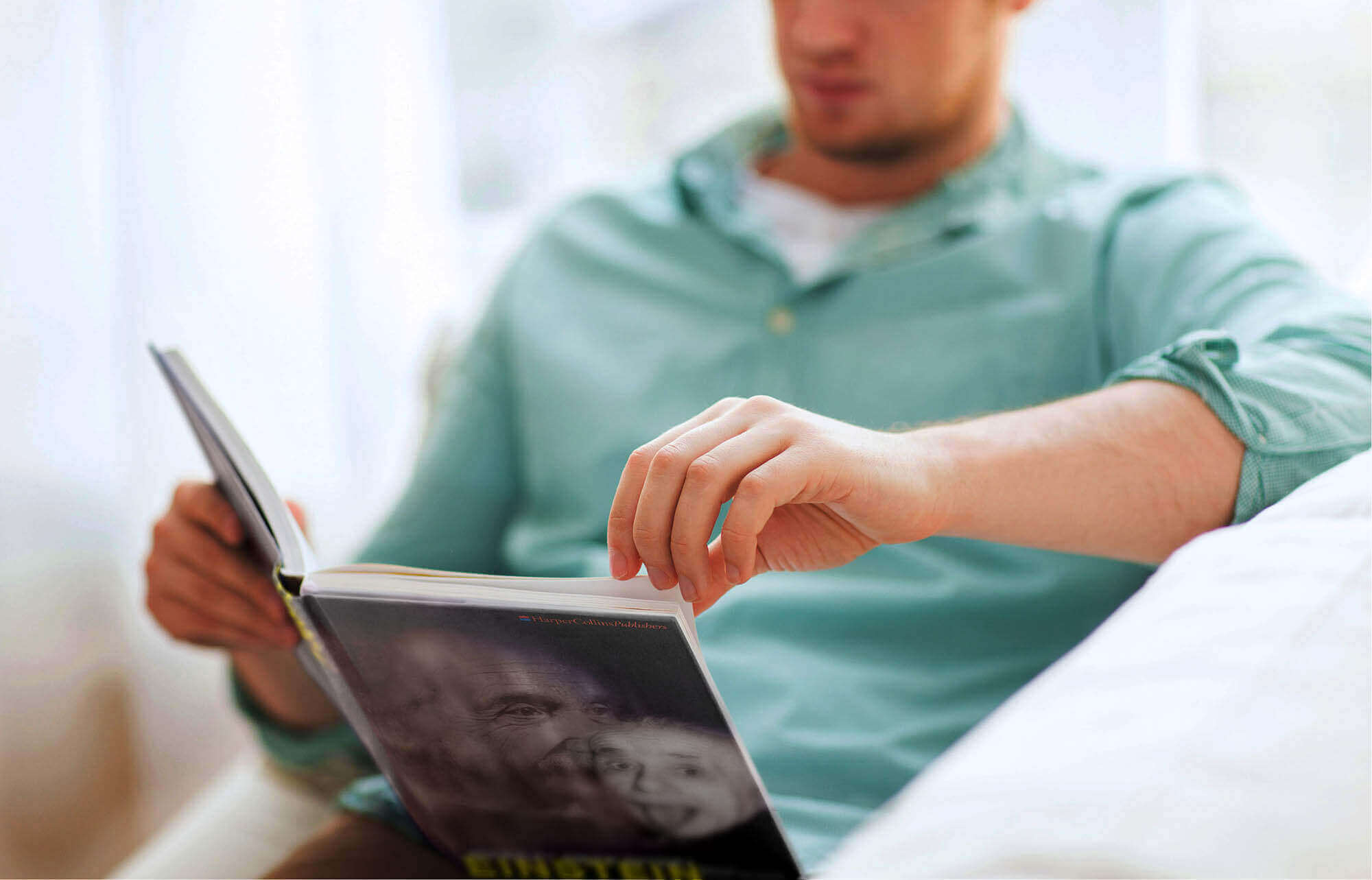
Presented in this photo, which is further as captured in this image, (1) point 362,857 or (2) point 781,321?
(2) point 781,321

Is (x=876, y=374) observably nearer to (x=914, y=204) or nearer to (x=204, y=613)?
(x=914, y=204)

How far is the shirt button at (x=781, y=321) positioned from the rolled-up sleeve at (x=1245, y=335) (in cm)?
25

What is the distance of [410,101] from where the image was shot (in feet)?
5.34

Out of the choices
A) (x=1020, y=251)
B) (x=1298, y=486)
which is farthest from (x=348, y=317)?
(x=1298, y=486)

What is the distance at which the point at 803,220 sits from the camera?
3.33ft

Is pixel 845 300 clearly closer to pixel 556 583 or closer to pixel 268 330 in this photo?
pixel 556 583

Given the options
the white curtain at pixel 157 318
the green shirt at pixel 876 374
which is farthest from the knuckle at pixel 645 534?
the white curtain at pixel 157 318

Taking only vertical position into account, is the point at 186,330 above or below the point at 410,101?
below

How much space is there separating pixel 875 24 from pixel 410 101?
96 centimetres

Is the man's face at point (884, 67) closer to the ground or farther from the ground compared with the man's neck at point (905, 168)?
farther from the ground

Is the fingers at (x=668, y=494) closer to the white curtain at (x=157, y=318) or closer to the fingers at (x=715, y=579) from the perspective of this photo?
the fingers at (x=715, y=579)

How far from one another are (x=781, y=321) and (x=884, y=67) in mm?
250

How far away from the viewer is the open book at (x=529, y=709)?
0.47 meters

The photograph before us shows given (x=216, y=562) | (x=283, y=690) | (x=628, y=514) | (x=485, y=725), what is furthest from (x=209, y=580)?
(x=628, y=514)
